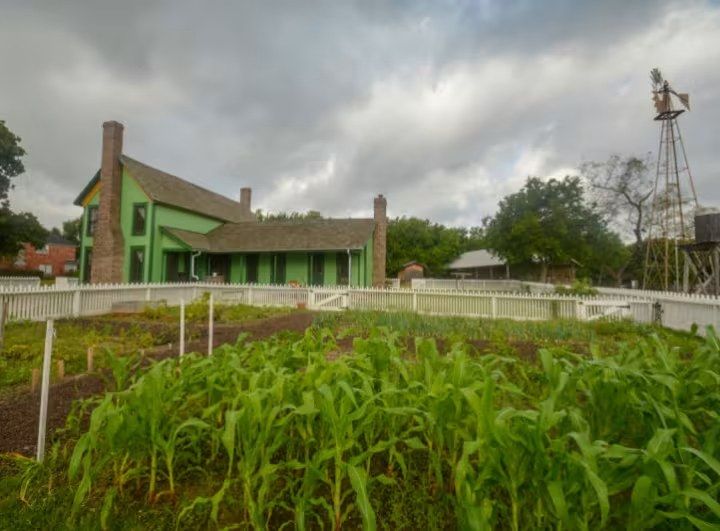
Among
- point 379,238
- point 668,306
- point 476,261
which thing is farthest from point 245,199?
point 668,306

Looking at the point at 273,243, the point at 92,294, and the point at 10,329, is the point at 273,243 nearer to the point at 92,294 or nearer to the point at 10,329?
the point at 92,294

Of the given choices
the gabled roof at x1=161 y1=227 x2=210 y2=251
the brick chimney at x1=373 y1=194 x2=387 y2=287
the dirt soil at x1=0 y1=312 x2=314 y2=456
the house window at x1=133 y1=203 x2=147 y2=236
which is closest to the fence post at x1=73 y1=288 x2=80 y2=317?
the gabled roof at x1=161 y1=227 x2=210 y2=251

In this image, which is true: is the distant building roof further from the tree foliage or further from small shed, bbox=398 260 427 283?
small shed, bbox=398 260 427 283

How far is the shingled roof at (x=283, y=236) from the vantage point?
19.4 metres

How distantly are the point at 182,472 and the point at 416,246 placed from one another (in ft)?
133

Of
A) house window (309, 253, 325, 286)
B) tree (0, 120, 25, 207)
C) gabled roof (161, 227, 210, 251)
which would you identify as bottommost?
house window (309, 253, 325, 286)

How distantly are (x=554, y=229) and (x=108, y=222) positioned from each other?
1267 inches

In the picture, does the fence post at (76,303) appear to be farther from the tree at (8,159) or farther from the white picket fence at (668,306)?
the tree at (8,159)

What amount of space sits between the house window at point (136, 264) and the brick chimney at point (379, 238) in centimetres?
1362

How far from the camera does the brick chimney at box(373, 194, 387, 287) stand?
69.7 feet

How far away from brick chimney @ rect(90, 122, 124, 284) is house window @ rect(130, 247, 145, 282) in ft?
1.67

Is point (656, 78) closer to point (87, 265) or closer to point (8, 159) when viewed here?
point (87, 265)

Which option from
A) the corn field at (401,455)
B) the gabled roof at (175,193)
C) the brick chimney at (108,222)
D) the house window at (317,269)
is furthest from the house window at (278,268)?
the corn field at (401,455)

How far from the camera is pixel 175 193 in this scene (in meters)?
21.3
